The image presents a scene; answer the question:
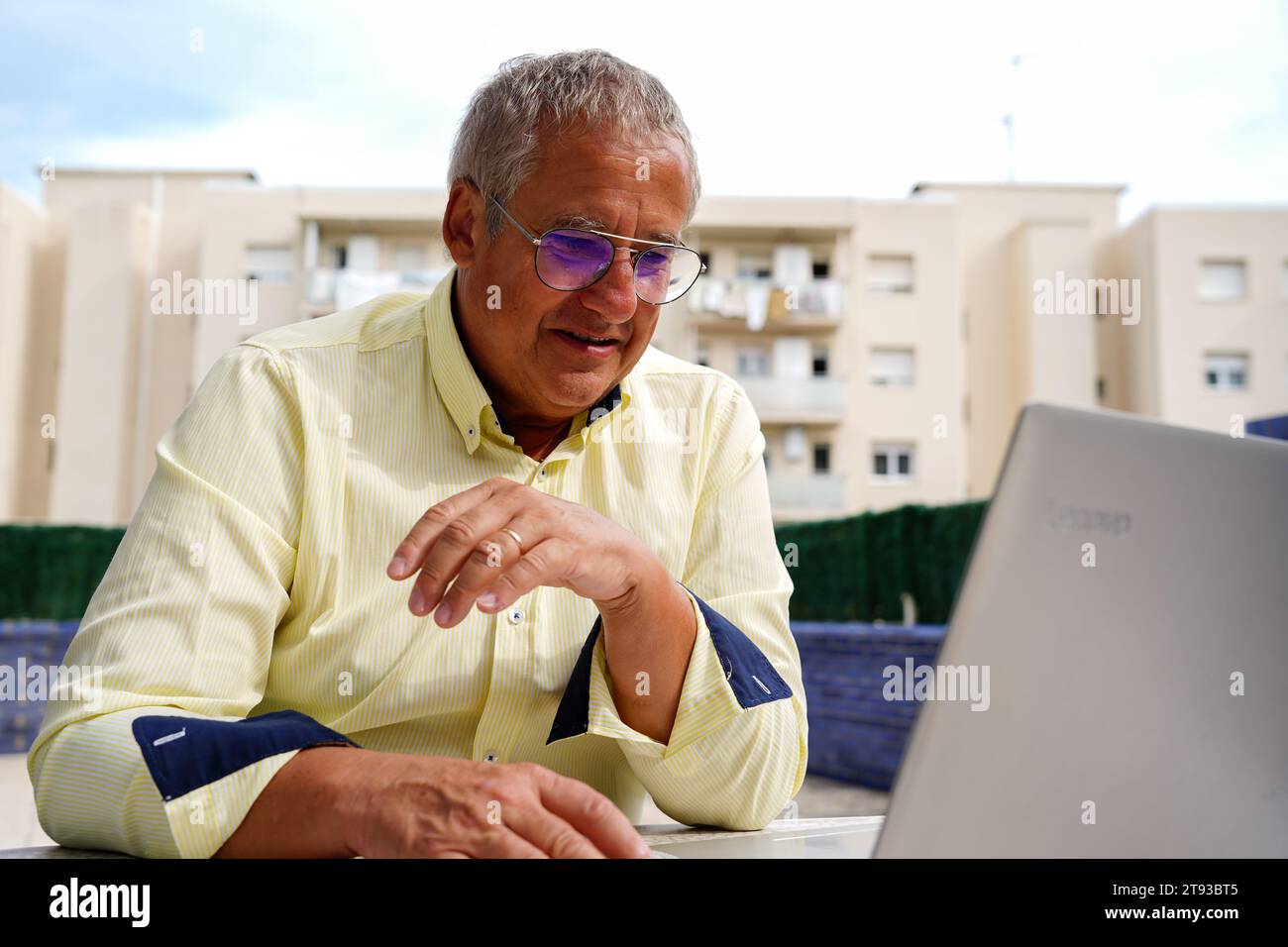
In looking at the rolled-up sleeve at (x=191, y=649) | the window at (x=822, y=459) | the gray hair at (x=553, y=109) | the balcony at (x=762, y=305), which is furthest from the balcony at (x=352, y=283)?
the rolled-up sleeve at (x=191, y=649)

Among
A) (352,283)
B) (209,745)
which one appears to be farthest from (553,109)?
(352,283)

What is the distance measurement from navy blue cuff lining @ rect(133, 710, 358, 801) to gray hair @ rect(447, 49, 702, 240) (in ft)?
2.84

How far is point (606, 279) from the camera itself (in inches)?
62.1

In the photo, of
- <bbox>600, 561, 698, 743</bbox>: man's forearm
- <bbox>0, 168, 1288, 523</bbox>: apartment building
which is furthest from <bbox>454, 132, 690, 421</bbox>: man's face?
<bbox>0, 168, 1288, 523</bbox>: apartment building

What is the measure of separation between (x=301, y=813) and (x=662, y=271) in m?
0.93

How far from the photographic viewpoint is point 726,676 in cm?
136

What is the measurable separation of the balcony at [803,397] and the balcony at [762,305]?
1229mm

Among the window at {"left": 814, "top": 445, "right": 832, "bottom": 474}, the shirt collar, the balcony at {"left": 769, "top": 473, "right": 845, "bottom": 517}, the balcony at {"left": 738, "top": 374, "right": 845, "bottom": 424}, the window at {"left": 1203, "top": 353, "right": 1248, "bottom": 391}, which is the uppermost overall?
the window at {"left": 1203, "top": 353, "right": 1248, "bottom": 391}

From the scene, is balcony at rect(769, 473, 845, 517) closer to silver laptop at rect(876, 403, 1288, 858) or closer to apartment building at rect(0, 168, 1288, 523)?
apartment building at rect(0, 168, 1288, 523)

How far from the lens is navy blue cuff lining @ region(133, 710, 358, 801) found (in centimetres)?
104

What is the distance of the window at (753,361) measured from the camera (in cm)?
2461
